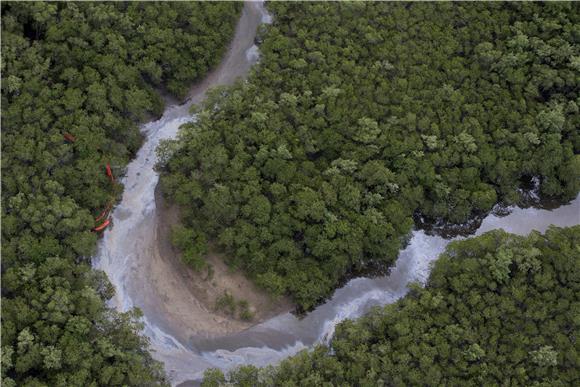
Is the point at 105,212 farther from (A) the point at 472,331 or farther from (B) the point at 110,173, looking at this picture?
(A) the point at 472,331

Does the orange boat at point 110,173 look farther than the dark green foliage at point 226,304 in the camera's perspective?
Yes

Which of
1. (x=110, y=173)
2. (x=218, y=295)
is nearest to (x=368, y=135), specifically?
(x=218, y=295)

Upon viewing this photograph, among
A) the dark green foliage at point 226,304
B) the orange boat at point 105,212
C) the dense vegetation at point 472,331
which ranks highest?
the orange boat at point 105,212

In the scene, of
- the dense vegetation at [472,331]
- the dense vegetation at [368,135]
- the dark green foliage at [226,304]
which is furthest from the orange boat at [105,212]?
the dense vegetation at [472,331]

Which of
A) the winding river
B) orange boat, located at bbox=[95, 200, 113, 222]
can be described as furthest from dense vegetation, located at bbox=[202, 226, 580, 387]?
orange boat, located at bbox=[95, 200, 113, 222]

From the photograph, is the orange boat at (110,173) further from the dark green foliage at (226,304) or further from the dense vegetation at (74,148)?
the dark green foliage at (226,304)

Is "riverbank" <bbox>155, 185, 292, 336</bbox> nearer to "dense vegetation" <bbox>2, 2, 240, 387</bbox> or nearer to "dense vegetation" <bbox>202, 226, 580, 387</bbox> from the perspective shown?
"dense vegetation" <bbox>202, 226, 580, 387</bbox>
